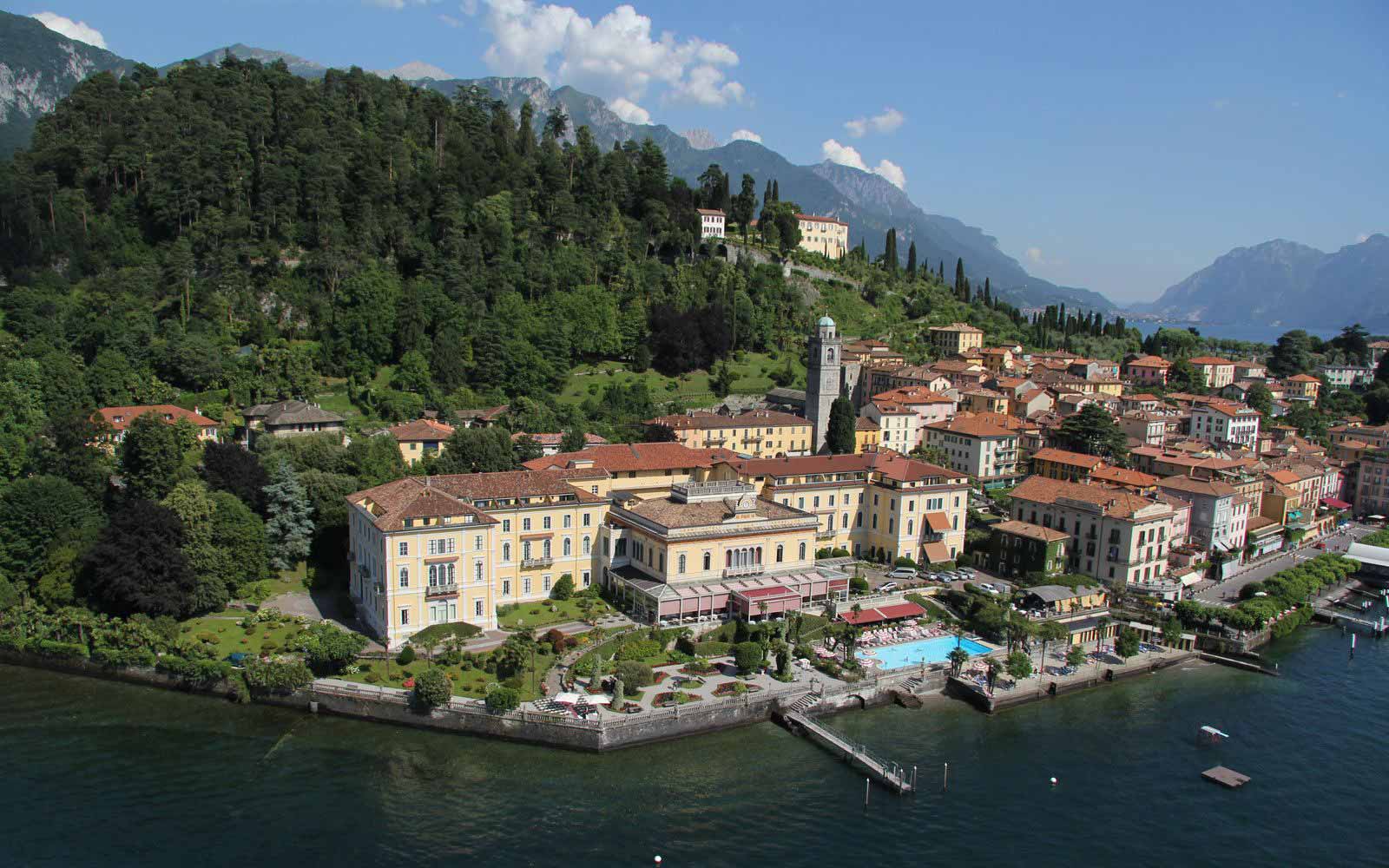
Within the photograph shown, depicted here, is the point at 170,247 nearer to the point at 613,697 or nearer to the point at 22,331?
the point at 22,331

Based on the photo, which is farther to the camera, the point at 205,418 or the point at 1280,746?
the point at 205,418

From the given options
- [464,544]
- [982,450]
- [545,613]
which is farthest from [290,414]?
[982,450]

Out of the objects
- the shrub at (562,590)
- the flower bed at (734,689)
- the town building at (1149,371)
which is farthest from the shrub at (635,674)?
the town building at (1149,371)

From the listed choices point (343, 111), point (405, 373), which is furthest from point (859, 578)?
point (343, 111)

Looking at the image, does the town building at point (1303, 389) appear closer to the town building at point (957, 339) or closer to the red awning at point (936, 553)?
the town building at point (957, 339)

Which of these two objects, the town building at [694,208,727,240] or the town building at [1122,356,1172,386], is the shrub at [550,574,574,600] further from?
the town building at [1122,356,1172,386]

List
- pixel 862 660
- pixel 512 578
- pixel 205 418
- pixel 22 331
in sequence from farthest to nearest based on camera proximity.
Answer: pixel 22 331, pixel 205 418, pixel 512 578, pixel 862 660
